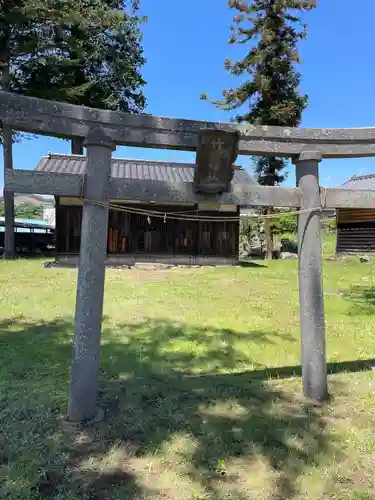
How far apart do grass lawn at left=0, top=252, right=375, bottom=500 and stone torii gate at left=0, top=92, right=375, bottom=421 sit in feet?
1.40

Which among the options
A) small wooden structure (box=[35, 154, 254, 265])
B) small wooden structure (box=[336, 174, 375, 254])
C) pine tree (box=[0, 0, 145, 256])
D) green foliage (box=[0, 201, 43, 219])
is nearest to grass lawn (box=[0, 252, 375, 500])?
small wooden structure (box=[35, 154, 254, 265])

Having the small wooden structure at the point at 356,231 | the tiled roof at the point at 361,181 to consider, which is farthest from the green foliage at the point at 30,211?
the small wooden structure at the point at 356,231

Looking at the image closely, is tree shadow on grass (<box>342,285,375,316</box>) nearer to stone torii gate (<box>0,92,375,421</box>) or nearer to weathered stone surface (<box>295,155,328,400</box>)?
weathered stone surface (<box>295,155,328,400</box>)

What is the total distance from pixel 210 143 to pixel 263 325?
442 cm

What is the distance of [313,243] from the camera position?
159 inches

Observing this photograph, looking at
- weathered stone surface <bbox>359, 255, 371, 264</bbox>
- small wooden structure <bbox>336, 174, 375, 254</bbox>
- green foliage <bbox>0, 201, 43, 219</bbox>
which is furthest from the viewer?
green foliage <bbox>0, 201, 43, 219</bbox>

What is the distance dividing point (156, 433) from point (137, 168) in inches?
654

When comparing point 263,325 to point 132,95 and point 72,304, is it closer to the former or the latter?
point 72,304

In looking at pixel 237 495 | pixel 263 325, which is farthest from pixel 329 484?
pixel 263 325

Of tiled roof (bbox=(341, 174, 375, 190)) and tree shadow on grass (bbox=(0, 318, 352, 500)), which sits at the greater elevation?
tiled roof (bbox=(341, 174, 375, 190))

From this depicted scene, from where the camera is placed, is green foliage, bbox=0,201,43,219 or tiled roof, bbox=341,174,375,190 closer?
tiled roof, bbox=341,174,375,190

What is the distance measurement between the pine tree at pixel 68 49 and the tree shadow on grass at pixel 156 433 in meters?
16.0

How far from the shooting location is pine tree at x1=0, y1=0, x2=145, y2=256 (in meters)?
18.1

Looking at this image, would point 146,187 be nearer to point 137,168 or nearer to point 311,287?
point 311,287
